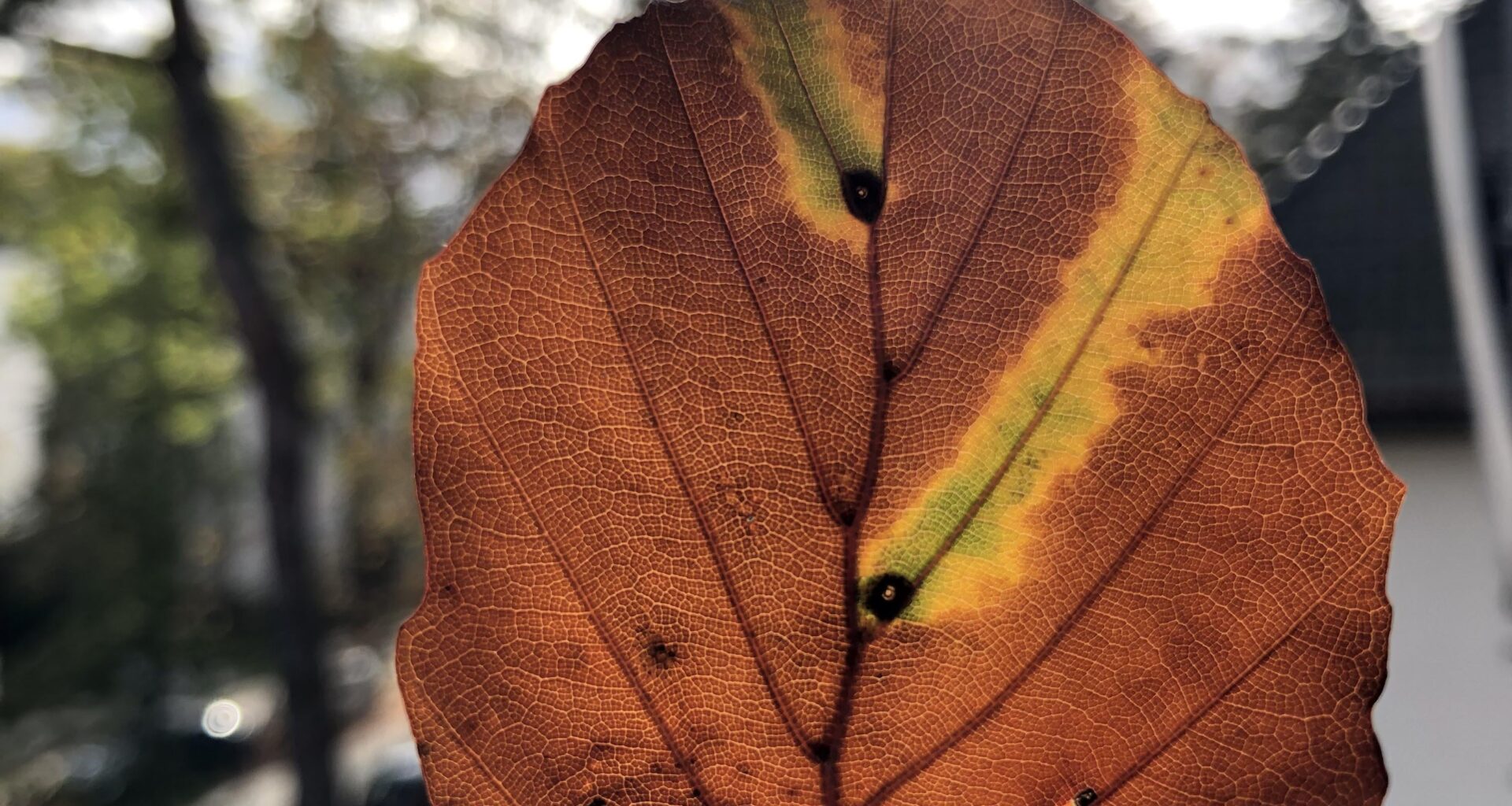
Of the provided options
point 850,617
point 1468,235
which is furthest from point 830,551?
point 1468,235

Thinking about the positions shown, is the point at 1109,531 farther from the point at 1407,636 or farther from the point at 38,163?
the point at 38,163

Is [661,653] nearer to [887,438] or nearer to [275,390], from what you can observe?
[887,438]

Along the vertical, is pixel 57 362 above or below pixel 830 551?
above

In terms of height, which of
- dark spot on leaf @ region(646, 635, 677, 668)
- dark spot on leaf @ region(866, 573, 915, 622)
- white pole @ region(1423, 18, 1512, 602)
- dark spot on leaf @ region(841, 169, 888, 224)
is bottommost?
dark spot on leaf @ region(646, 635, 677, 668)

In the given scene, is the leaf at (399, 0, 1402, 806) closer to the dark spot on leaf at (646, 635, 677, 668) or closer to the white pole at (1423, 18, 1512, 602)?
the dark spot on leaf at (646, 635, 677, 668)

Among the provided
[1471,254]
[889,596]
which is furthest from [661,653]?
[1471,254]

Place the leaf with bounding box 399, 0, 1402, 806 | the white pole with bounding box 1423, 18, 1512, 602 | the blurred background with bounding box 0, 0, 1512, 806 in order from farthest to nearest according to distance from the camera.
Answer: the blurred background with bounding box 0, 0, 1512, 806
the white pole with bounding box 1423, 18, 1512, 602
the leaf with bounding box 399, 0, 1402, 806

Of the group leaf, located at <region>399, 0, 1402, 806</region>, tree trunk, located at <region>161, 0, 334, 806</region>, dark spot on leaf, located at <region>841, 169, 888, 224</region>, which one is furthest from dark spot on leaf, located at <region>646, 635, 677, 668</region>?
tree trunk, located at <region>161, 0, 334, 806</region>
